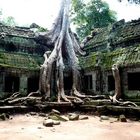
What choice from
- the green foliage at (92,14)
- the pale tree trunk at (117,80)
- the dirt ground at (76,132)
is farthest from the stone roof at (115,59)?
the green foliage at (92,14)

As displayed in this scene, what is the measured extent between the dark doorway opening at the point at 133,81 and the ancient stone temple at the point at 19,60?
6.20m

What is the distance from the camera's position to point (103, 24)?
102 ft

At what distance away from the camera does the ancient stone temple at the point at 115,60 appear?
1495 cm

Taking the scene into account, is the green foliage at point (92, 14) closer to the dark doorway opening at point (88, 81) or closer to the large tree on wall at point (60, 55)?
the large tree on wall at point (60, 55)

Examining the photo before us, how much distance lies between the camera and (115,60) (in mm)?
16047

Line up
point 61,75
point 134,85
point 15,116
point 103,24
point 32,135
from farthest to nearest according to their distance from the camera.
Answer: point 103,24
point 61,75
point 134,85
point 15,116
point 32,135

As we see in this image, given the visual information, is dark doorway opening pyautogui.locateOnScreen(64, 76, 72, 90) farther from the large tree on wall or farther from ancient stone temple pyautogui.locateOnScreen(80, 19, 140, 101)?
ancient stone temple pyautogui.locateOnScreen(80, 19, 140, 101)

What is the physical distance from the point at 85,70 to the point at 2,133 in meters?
10.2

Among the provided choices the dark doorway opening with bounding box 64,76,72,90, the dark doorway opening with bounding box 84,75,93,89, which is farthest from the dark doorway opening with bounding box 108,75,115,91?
the dark doorway opening with bounding box 64,76,72,90

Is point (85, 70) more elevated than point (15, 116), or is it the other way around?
point (85, 70)

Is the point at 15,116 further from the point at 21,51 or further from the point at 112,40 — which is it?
the point at 112,40

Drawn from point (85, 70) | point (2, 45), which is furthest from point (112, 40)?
point (2, 45)

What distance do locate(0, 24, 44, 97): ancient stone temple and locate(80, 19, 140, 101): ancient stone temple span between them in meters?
3.47

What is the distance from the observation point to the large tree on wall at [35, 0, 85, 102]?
53.5 ft
